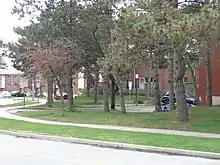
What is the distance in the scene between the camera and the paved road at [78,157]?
38.5 feet

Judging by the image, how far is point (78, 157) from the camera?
1276 centimetres

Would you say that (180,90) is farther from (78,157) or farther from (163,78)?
(163,78)

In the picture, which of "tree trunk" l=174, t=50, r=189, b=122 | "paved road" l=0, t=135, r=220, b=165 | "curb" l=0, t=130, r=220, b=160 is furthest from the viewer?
"tree trunk" l=174, t=50, r=189, b=122

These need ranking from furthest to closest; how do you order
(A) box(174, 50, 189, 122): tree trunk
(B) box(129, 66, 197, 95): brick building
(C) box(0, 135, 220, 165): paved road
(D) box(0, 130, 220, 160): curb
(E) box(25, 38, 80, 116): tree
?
(B) box(129, 66, 197, 95): brick building → (E) box(25, 38, 80, 116): tree → (A) box(174, 50, 189, 122): tree trunk → (D) box(0, 130, 220, 160): curb → (C) box(0, 135, 220, 165): paved road

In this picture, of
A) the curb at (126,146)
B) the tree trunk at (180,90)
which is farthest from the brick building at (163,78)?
the curb at (126,146)

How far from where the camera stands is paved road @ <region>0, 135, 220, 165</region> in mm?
11734

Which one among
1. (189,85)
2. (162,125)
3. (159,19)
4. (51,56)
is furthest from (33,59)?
(189,85)

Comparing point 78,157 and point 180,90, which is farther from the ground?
point 180,90

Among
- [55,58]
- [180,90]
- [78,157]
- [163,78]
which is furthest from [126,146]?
[163,78]

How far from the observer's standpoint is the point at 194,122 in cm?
2202

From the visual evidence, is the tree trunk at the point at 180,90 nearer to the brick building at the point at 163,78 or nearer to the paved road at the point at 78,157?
the paved road at the point at 78,157

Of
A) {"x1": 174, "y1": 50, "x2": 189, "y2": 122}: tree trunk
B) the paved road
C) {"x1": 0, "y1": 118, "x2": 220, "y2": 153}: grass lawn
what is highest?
{"x1": 174, "y1": 50, "x2": 189, "y2": 122}: tree trunk

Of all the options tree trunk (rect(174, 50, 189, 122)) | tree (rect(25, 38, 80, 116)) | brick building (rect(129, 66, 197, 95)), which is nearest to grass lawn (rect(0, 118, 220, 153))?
tree trunk (rect(174, 50, 189, 122))

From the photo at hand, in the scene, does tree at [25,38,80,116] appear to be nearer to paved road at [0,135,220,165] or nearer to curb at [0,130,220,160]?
curb at [0,130,220,160]
